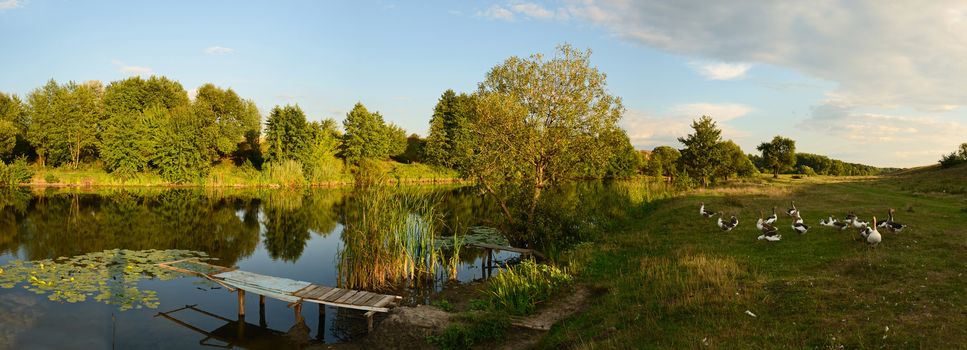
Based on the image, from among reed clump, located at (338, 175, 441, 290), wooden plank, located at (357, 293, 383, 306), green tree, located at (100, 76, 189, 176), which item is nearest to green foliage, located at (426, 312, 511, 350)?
wooden plank, located at (357, 293, 383, 306)

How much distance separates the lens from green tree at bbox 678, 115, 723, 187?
5753cm

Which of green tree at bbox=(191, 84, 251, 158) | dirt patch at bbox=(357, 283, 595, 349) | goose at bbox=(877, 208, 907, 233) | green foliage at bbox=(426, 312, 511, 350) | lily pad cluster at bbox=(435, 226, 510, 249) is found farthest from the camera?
green tree at bbox=(191, 84, 251, 158)

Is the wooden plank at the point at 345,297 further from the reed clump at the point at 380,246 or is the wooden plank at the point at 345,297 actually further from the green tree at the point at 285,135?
the green tree at the point at 285,135

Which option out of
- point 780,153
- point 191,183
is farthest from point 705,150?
point 191,183

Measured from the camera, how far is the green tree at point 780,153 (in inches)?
3268

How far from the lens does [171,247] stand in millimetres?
26422

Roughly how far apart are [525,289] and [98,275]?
18.1 meters

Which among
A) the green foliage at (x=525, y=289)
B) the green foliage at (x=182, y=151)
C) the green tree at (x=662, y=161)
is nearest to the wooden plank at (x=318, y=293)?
the green foliage at (x=525, y=289)

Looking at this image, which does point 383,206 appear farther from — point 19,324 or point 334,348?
point 19,324

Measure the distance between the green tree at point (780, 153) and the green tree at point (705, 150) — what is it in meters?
32.9

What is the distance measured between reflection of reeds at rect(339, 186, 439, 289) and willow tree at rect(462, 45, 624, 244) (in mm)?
5027

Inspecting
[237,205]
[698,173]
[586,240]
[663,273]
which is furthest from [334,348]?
[698,173]

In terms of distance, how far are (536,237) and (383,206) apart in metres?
8.26

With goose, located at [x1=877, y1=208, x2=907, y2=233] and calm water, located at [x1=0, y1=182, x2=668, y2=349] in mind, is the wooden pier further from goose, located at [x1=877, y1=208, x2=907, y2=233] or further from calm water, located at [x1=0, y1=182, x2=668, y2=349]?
goose, located at [x1=877, y1=208, x2=907, y2=233]
